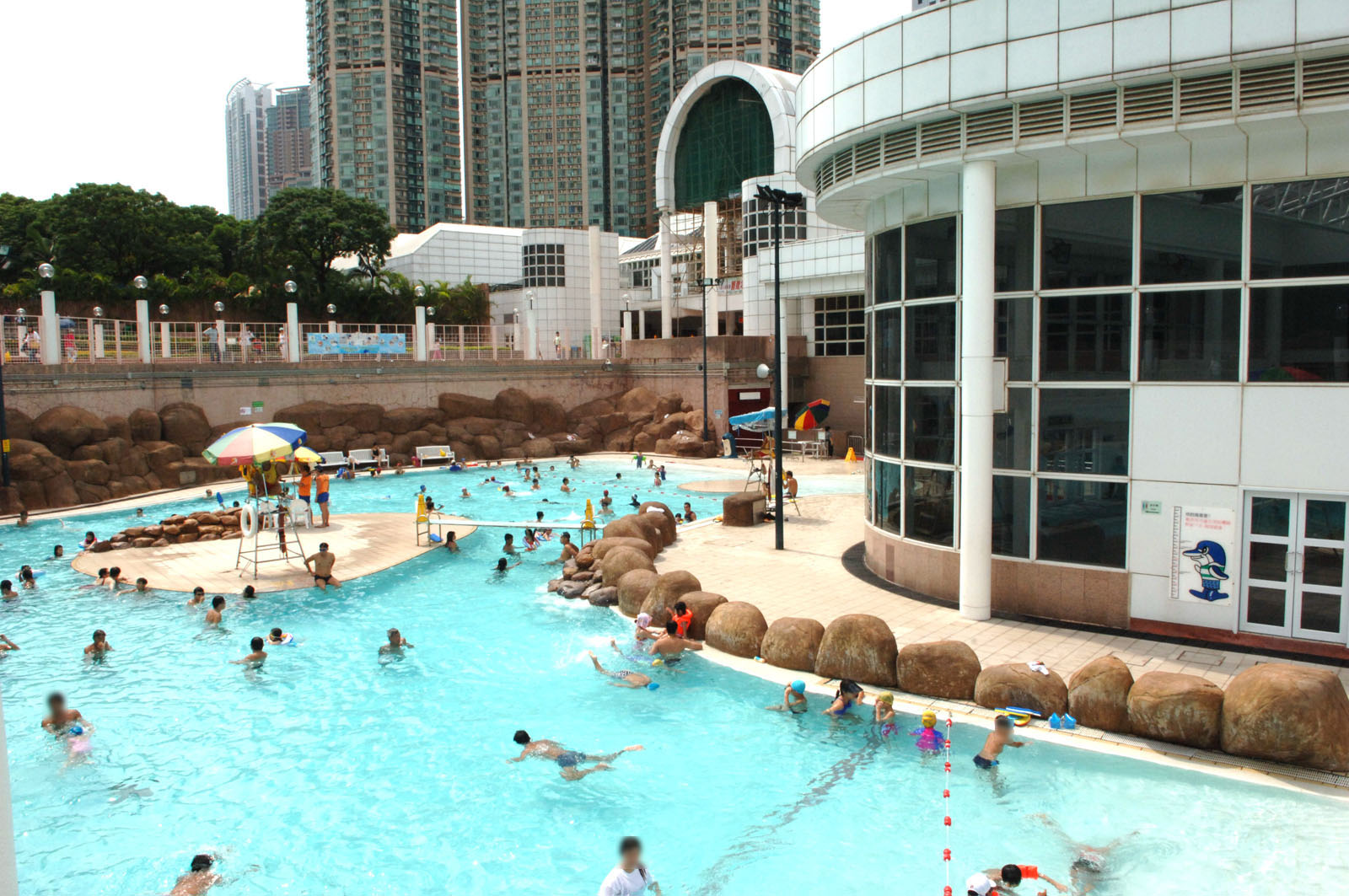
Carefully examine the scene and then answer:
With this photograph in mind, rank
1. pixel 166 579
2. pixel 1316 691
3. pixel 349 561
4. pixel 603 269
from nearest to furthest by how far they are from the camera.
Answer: pixel 1316 691 < pixel 166 579 < pixel 349 561 < pixel 603 269

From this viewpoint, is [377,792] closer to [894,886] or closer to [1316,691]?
[894,886]

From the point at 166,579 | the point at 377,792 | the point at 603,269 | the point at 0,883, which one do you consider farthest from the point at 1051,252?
the point at 603,269

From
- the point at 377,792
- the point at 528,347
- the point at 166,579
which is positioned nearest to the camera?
the point at 377,792

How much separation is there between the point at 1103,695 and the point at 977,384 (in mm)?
5083

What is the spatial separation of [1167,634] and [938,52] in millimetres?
9131

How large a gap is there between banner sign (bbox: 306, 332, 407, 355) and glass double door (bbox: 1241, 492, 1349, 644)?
34770mm

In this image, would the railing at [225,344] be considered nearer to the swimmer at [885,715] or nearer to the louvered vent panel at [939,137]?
the louvered vent panel at [939,137]

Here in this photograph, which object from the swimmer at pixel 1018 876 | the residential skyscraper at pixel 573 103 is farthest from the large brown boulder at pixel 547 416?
the residential skyscraper at pixel 573 103

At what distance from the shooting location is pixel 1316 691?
30.3ft

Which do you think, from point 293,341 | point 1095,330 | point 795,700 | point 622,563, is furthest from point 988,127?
point 293,341

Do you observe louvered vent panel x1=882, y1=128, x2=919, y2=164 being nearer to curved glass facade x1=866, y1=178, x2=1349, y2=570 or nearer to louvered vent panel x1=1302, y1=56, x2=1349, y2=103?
curved glass facade x1=866, y1=178, x2=1349, y2=570

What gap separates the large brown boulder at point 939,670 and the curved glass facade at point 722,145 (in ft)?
146

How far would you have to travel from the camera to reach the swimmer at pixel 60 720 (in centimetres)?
1193

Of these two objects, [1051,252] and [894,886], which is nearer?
[894,886]
